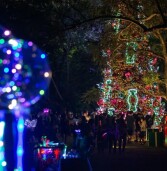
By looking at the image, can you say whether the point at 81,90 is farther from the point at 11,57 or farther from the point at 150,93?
the point at 11,57

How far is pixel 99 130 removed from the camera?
2278cm

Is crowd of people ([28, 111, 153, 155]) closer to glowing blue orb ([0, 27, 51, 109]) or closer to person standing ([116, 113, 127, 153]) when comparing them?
person standing ([116, 113, 127, 153])

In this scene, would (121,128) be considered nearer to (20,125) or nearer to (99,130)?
(99,130)

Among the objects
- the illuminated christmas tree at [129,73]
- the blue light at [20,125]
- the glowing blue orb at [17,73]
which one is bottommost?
the blue light at [20,125]

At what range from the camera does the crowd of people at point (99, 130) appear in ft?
53.7

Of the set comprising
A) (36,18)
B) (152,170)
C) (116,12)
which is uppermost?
(116,12)

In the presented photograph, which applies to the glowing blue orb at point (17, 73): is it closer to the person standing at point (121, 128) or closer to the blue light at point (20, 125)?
the blue light at point (20, 125)

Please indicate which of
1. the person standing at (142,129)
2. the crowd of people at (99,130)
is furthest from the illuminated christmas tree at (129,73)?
the crowd of people at (99,130)

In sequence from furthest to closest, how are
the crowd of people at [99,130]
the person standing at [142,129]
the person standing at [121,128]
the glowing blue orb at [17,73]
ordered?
the person standing at [142,129], the person standing at [121,128], the crowd of people at [99,130], the glowing blue orb at [17,73]

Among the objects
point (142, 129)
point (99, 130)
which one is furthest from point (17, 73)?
point (142, 129)

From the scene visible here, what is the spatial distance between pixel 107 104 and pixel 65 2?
1928 cm

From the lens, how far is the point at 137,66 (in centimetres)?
2945

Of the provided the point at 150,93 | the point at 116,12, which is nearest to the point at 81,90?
the point at 150,93

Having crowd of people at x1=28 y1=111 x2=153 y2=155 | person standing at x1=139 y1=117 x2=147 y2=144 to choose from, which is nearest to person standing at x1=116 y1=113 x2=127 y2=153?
crowd of people at x1=28 y1=111 x2=153 y2=155
